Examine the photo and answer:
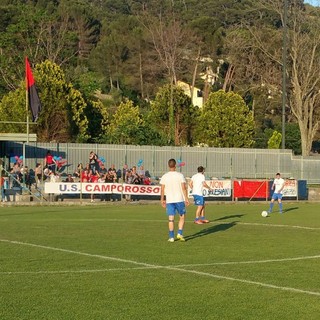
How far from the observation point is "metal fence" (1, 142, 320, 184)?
40.6 m

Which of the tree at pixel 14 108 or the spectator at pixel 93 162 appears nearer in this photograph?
the spectator at pixel 93 162

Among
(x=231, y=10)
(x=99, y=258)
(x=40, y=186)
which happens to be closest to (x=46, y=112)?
(x=40, y=186)

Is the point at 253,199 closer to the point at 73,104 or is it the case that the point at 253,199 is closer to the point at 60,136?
the point at 60,136

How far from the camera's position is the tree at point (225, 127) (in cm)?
6281

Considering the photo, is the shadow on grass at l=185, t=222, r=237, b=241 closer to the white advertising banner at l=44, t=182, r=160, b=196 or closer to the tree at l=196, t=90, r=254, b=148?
the white advertising banner at l=44, t=182, r=160, b=196

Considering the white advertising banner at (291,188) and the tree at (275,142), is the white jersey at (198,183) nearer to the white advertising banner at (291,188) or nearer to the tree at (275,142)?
the white advertising banner at (291,188)

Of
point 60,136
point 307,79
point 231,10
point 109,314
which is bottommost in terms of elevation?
point 109,314

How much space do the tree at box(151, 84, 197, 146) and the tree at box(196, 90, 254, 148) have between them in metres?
1.44

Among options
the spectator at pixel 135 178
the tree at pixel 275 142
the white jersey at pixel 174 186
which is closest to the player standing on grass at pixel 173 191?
the white jersey at pixel 174 186

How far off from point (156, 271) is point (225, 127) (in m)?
51.6

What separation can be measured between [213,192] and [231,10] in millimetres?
116256

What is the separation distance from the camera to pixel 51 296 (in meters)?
9.96

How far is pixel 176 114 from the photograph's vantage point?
64.9 metres

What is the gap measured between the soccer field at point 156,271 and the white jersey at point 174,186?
3.30ft
